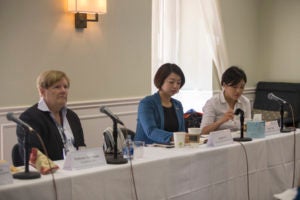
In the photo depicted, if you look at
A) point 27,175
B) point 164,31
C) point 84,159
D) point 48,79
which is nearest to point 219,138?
point 84,159

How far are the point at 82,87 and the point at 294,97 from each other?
277 centimetres

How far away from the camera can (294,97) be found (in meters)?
5.88

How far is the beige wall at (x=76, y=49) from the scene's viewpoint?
3.80m

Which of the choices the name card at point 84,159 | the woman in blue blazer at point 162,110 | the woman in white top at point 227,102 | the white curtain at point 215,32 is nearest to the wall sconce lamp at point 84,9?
the woman in blue blazer at point 162,110

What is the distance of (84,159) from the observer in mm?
2270

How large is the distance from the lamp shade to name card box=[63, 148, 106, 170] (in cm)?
199

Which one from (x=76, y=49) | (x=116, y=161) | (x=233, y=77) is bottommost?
(x=116, y=161)

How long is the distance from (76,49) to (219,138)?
1789mm

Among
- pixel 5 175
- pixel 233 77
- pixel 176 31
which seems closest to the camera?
pixel 5 175

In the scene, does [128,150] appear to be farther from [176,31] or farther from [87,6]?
[176,31]

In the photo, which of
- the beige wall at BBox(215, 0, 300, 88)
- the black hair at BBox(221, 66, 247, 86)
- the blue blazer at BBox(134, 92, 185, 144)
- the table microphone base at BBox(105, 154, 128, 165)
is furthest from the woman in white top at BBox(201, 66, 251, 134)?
the beige wall at BBox(215, 0, 300, 88)

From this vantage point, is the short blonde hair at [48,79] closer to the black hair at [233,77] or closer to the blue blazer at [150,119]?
the blue blazer at [150,119]

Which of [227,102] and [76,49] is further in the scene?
[76,49]

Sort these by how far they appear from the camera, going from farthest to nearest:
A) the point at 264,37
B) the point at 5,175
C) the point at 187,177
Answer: the point at 264,37 < the point at 187,177 < the point at 5,175
